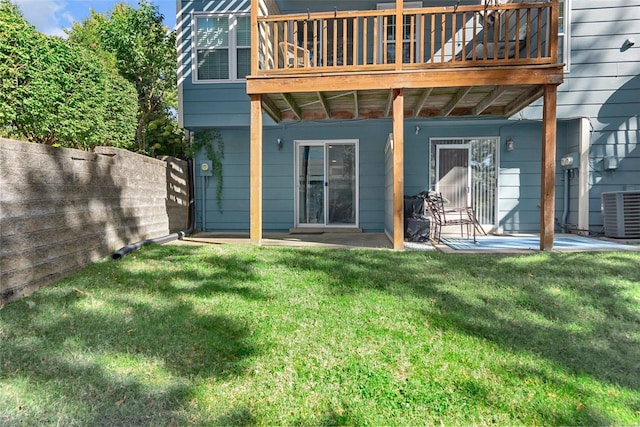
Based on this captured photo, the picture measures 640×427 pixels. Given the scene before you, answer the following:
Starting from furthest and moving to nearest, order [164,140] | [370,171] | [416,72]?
1. [164,140]
2. [370,171]
3. [416,72]

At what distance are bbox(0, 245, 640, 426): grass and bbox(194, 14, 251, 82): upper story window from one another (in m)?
5.09

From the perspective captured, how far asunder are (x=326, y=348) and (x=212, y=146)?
21.0ft

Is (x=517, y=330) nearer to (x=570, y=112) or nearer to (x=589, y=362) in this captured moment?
(x=589, y=362)

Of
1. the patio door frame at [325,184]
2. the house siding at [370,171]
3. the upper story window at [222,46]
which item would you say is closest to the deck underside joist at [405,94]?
the house siding at [370,171]

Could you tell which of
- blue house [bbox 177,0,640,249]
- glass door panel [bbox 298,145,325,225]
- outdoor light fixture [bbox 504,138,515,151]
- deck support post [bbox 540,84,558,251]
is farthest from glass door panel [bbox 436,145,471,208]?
deck support post [bbox 540,84,558,251]

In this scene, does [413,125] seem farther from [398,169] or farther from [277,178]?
[277,178]

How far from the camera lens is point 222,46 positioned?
7.27 metres

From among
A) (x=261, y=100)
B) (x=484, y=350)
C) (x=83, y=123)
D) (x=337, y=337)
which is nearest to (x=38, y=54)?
(x=83, y=123)

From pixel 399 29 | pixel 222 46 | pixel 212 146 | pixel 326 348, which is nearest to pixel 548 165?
pixel 399 29

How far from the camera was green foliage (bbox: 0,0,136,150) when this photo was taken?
349 centimetres

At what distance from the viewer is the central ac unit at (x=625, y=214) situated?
5.80 meters

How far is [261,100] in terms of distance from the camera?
5082 mm

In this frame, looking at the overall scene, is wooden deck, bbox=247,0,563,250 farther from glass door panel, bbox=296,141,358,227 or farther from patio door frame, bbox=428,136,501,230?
glass door panel, bbox=296,141,358,227

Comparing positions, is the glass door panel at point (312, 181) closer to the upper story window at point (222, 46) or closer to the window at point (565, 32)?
the upper story window at point (222, 46)
